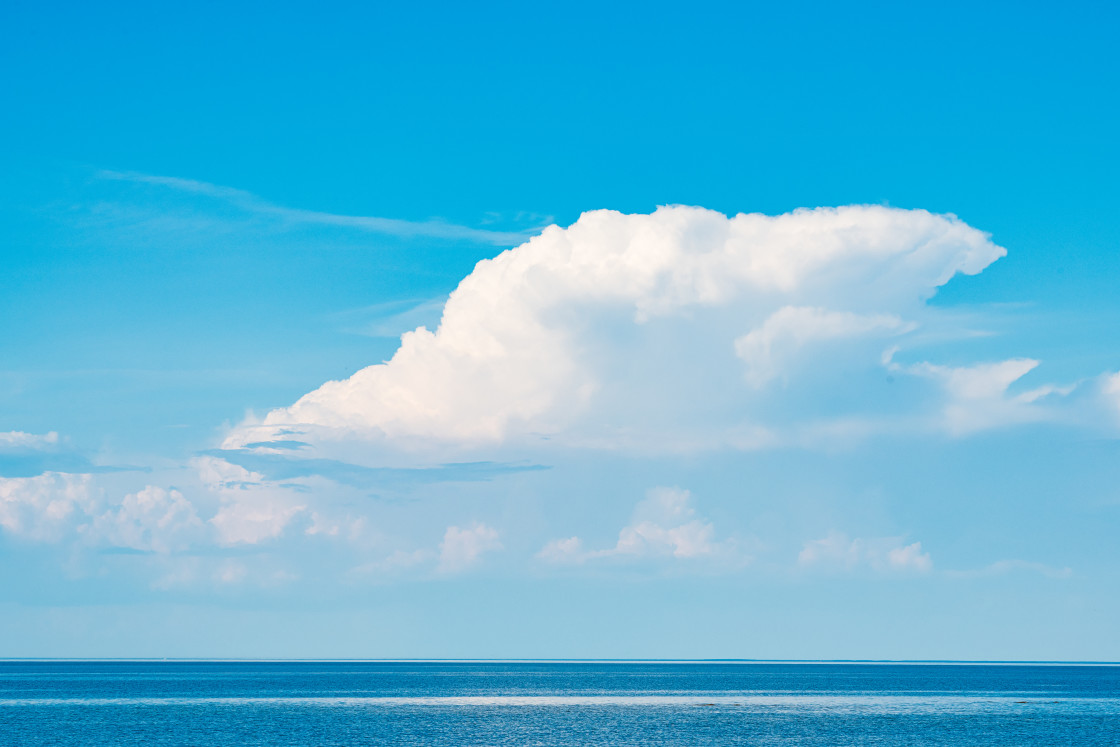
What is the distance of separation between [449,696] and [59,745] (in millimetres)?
100274

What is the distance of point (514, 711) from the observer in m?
150

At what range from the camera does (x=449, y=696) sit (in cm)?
19638

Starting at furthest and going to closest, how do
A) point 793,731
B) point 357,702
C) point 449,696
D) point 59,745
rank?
point 449,696, point 357,702, point 793,731, point 59,745

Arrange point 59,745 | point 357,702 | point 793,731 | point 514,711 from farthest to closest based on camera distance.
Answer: point 357,702 < point 514,711 < point 793,731 < point 59,745

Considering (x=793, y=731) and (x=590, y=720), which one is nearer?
(x=793, y=731)

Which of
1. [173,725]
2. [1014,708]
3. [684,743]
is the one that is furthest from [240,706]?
[1014,708]

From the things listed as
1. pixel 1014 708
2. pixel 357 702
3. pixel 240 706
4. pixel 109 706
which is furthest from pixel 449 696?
pixel 1014 708

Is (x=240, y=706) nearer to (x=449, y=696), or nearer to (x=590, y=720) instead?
(x=449, y=696)

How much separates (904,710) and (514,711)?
51886 mm

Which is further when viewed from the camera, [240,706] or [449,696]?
[449,696]

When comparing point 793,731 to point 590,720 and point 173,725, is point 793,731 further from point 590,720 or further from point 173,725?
point 173,725

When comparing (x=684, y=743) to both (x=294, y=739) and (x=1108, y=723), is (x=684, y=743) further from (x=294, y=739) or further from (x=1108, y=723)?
(x=1108, y=723)

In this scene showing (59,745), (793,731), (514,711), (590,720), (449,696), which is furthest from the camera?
(449,696)

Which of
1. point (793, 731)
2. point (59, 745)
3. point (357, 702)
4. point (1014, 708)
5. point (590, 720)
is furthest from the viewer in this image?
point (357, 702)
